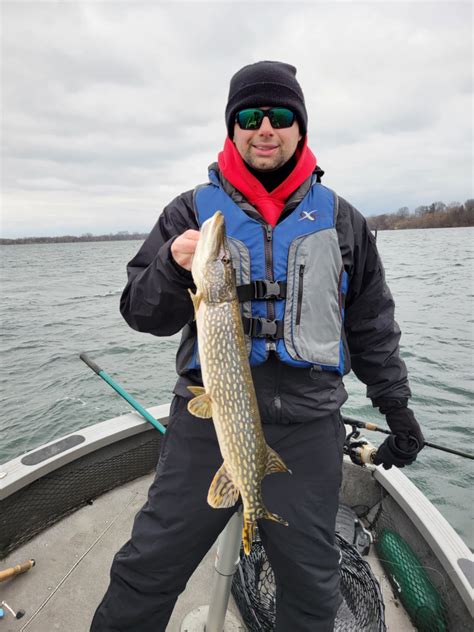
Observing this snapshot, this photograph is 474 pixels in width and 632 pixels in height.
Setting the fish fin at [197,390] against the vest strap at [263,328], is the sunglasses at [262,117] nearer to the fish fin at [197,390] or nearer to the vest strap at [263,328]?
the vest strap at [263,328]

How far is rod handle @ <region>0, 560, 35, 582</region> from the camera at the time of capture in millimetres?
3014

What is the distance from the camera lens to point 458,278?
23.4 metres

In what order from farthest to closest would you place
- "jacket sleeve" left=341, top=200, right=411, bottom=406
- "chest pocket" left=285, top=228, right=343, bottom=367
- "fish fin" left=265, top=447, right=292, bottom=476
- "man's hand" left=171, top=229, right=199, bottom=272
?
"jacket sleeve" left=341, top=200, right=411, bottom=406
"chest pocket" left=285, top=228, right=343, bottom=367
"fish fin" left=265, top=447, right=292, bottom=476
"man's hand" left=171, top=229, right=199, bottom=272

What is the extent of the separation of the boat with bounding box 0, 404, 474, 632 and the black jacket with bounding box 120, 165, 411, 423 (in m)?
1.17

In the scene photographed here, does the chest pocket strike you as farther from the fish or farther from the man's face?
the man's face

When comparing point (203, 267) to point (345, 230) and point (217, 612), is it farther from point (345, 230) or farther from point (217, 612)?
point (217, 612)

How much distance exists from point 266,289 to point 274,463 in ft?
3.01

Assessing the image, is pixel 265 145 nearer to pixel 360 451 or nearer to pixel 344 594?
pixel 360 451

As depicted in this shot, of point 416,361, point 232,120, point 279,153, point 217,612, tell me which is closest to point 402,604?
point 217,612

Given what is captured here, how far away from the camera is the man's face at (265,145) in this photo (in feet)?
7.84

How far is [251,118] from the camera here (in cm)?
240

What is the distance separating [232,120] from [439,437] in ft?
23.2

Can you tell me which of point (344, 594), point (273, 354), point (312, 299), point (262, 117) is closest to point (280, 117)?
point (262, 117)

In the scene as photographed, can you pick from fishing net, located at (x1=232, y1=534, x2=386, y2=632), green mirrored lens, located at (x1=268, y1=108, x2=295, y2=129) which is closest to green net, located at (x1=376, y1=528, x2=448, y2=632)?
fishing net, located at (x1=232, y1=534, x2=386, y2=632)
